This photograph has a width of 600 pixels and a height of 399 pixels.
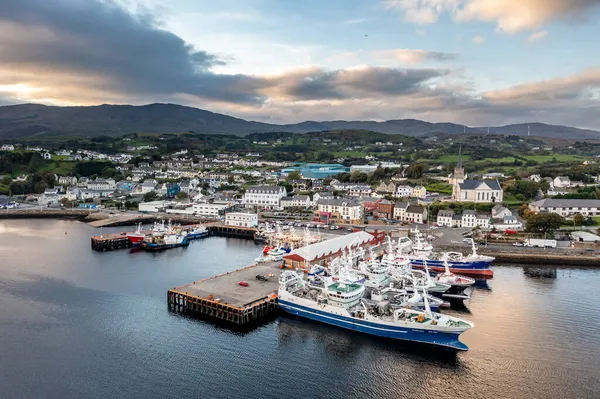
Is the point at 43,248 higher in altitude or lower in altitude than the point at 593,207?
lower

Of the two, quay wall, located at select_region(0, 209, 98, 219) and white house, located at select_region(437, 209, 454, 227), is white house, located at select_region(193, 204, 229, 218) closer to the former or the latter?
quay wall, located at select_region(0, 209, 98, 219)

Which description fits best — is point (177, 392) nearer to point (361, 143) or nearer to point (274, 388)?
point (274, 388)

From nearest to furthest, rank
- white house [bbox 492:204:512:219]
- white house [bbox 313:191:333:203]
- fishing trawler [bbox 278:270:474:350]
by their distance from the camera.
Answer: fishing trawler [bbox 278:270:474:350]
white house [bbox 492:204:512:219]
white house [bbox 313:191:333:203]

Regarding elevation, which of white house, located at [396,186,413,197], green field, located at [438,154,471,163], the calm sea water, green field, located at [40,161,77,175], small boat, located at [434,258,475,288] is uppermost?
green field, located at [438,154,471,163]

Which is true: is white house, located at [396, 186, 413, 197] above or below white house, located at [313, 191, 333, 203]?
above

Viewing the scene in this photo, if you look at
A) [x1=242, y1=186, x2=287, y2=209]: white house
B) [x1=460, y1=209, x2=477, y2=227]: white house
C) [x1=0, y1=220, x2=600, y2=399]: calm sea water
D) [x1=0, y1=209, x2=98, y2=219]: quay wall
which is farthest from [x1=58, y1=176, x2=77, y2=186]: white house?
[x1=460, y1=209, x2=477, y2=227]: white house

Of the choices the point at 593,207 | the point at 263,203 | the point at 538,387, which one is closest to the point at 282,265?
the point at 538,387
